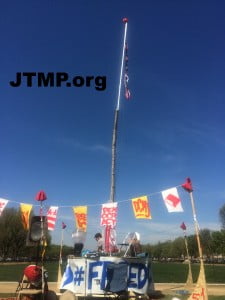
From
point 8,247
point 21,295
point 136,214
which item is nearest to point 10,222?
point 8,247

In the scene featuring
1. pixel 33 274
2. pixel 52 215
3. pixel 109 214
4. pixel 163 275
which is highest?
pixel 52 215

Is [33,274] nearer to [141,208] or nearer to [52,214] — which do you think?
[141,208]

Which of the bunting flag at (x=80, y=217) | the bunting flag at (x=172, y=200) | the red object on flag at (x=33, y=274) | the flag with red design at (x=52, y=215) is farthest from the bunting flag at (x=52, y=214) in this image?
the red object on flag at (x=33, y=274)

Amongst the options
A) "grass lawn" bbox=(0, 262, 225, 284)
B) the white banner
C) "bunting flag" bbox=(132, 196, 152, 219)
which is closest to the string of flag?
"bunting flag" bbox=(132, 196, 152, 219)

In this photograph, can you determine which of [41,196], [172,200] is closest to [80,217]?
[172,200]

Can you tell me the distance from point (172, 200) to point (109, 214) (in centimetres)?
187

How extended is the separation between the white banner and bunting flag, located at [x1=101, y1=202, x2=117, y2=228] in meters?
2.18

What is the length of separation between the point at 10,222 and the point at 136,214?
222ft

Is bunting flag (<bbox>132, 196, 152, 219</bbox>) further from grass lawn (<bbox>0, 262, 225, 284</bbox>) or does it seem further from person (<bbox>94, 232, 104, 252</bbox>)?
grass lawn (<bbox>0, 262, 225, 284</bbox>)

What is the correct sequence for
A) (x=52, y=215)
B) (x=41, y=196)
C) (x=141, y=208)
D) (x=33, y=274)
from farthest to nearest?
(x=52, y=215) < (x=141, y=208) < (x=41, y=196) < (x=33, y=274)

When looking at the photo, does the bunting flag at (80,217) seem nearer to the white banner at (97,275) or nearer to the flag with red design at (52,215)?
the flag with red design at (52,215)

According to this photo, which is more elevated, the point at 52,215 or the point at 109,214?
the point at 52,215

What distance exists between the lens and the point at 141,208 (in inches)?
523

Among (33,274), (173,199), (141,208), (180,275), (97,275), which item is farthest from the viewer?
(180,275)
